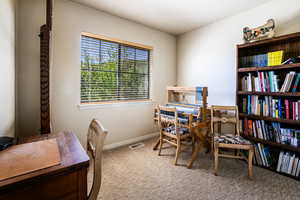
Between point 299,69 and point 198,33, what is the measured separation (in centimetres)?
192

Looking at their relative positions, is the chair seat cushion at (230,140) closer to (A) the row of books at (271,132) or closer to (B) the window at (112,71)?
(A) the row of books at (271,132)

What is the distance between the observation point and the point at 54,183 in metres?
0.82

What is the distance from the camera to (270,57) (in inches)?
80.2

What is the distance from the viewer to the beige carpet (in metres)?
1.57

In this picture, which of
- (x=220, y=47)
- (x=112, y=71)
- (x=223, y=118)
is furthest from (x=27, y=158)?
(x=220, y=47)

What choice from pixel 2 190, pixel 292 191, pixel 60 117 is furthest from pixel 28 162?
pixel 292 191

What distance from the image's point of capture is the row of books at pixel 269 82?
1840mm

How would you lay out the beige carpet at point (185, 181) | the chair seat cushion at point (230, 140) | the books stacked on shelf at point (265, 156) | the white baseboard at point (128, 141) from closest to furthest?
the beige carpet at point (185, 181), the chair seat cushion at point (230, 140), the books stacked on shelf at point (265, 156), the white baseboard at point (128, 141)

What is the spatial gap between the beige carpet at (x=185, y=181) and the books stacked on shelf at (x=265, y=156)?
4.6 inches

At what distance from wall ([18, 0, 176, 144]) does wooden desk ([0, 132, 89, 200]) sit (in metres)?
1.44

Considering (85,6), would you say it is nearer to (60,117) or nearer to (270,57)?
(60,117)

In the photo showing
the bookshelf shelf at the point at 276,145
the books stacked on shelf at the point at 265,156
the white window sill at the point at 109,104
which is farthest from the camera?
the white window sill at the point at 109,104

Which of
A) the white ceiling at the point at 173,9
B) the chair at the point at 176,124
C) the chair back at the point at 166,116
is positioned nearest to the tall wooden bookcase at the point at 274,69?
the white ceiling at the point at 173,9

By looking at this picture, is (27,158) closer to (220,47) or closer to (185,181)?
(185,181)
